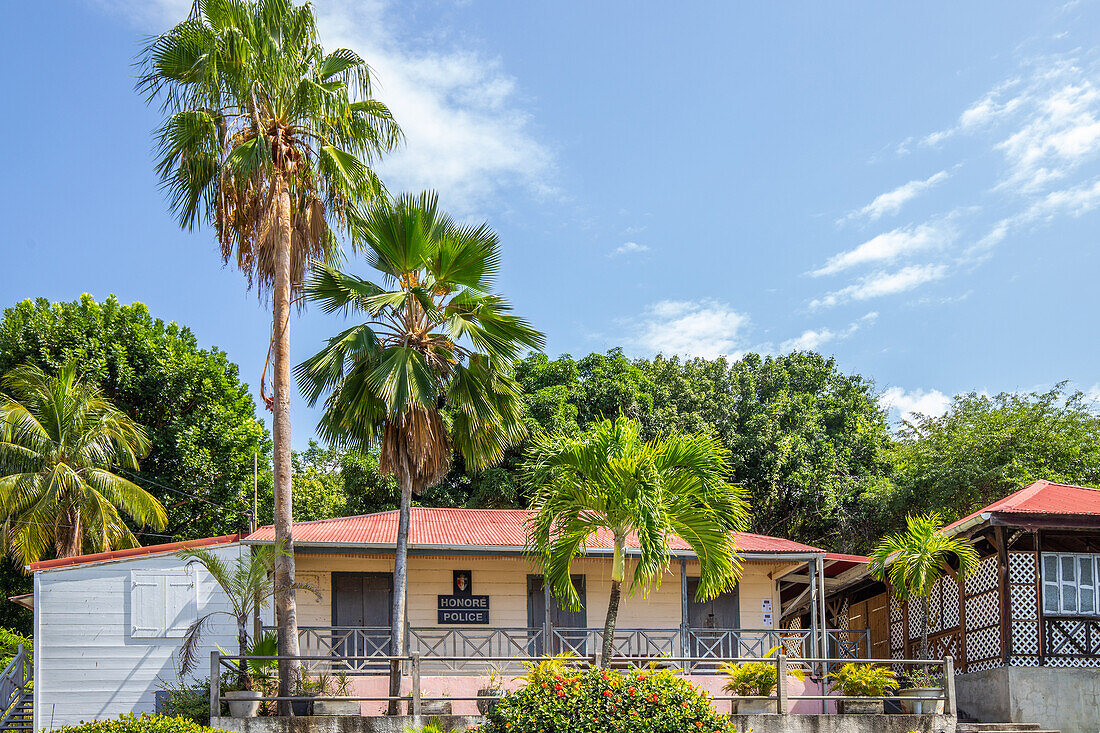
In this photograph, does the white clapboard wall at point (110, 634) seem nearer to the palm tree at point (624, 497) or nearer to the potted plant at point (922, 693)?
the palm tree at point (624, 497)

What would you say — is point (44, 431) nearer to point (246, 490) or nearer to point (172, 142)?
point (246, 490)

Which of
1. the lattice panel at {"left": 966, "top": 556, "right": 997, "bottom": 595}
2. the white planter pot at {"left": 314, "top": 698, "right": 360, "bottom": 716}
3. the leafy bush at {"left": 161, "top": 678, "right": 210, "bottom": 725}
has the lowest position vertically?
the leafy bush at {"left": 161, "top": 678, "right": 210, "bottom": 725}

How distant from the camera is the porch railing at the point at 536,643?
61.5 ft

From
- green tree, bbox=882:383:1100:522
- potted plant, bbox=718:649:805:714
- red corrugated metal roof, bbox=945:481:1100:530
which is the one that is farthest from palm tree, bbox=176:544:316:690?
green tree, bbox=882:383:1100:522

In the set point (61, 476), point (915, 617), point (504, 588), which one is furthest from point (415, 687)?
point (61, 476)

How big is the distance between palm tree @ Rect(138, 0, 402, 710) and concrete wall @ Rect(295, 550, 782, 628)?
4.21 meters

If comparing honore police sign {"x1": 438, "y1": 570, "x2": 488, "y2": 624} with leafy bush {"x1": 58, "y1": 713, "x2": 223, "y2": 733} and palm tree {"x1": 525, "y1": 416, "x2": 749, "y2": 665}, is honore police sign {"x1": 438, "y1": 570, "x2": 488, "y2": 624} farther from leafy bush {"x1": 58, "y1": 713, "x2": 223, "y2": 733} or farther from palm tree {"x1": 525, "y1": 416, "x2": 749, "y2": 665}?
leafy bush {"x1": 58, "y1": 713, "x2": 223, "y2": 733}

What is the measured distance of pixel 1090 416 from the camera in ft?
97.2

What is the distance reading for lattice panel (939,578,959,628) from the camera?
20.6m

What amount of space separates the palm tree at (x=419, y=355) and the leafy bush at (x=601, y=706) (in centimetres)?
479

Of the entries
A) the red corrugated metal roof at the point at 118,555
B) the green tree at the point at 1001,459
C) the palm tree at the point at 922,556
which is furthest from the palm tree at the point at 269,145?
the green tree at the point at 1001,459

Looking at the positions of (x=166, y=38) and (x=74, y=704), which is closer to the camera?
(x=166, y=38)

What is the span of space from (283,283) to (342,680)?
6.55 meters

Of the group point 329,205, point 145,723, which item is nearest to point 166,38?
point 329,205
